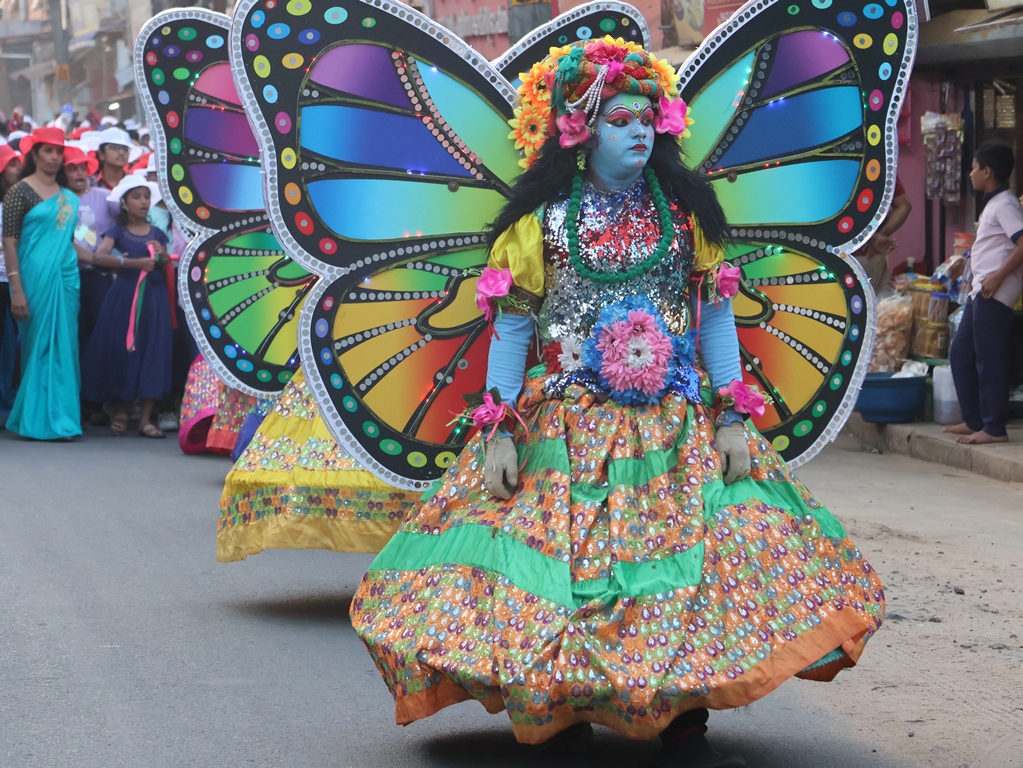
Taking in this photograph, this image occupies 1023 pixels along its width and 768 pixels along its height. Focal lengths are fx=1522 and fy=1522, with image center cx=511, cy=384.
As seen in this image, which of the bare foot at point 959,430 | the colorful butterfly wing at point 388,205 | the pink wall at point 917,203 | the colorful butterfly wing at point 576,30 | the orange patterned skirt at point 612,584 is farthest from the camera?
the pink wall at point 917,203

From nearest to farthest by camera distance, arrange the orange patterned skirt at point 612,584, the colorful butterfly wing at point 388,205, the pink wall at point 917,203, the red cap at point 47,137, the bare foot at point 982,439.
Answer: the orange patterned skirt at point 612,584
the colorful butterfly wing at point 388,205
the bare foot at point 982,439
the red cap at point 47,137
the pink wall at point 917,203

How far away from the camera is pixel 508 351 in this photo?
4.21 meters

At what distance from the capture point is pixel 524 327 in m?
4.23

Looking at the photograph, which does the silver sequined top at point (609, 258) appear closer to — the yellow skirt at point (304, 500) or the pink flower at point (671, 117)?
the pink flower at point (671, 117)

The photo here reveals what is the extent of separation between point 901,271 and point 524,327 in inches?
339

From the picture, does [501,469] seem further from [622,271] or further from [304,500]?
[304,500]

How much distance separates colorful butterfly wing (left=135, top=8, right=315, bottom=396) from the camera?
6902 millimetres

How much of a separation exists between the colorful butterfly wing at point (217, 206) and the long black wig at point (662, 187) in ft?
9.16

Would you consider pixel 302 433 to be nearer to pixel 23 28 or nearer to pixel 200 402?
pixel 200 402

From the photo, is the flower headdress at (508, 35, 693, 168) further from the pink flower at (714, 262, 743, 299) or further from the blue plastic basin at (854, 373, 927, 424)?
the blue plastic basin at (854, 373, 927, 424)

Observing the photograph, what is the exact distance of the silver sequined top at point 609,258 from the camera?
13.6 ft

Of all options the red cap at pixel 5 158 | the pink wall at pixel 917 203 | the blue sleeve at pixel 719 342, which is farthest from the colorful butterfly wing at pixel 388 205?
the pink wall at pixel 917 203

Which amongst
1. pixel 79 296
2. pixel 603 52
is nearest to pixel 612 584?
pixel 603 52

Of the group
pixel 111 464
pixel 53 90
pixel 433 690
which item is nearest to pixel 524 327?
pixel 433 690
